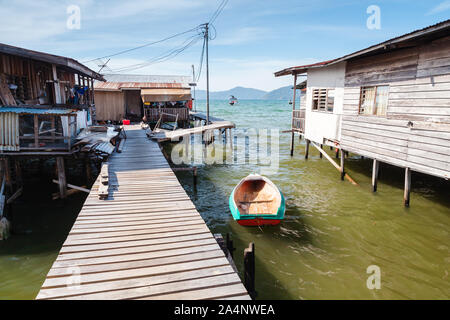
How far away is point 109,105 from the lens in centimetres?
2766

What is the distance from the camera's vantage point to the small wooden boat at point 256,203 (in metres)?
9.95

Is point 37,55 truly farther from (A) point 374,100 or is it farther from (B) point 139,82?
(B) point 139,82

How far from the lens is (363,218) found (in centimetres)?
1134

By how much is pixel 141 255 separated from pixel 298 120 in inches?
708

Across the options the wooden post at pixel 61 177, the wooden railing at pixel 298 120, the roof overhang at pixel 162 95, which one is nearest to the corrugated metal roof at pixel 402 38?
the wooden railing at pixel 298 120

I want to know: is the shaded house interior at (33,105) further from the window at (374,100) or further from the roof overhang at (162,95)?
the window at (374,100)

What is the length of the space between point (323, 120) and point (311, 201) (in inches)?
242

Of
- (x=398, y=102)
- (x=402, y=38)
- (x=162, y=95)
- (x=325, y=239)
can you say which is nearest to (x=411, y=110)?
(x=398, y=102)

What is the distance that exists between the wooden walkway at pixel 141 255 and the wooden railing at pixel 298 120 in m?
13.9

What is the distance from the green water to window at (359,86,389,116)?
4.00 meters

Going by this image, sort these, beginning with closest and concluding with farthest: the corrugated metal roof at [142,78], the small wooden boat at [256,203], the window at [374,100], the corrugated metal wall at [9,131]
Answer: the small wooden boat at [256,203], the corrugated metal wall at [9,131], the window at [374,100], the corrugated metal roof at [142,78]

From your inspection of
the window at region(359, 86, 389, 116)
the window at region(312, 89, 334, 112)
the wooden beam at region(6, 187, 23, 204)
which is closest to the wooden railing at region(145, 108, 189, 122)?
the window at region(312, 89, 334, 112)

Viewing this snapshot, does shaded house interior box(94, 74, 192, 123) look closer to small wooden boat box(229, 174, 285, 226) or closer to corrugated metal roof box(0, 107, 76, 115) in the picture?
corrugated metal roof box(0, 107, 76, 115)
